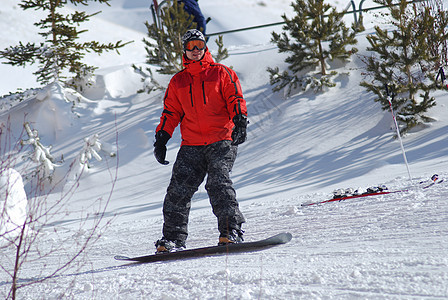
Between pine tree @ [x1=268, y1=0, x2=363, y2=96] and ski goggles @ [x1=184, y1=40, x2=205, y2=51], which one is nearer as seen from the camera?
ski goggles @ [x1=184, y1=40, x2=205, y2=51]

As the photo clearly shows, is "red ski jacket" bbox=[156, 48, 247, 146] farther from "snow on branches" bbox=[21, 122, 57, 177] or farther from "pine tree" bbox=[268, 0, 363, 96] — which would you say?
"pine tree" bbox=[268, 0, 363, 96]

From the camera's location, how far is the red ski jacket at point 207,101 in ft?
11.8

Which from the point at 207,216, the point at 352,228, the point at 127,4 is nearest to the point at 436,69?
the point at 207,216

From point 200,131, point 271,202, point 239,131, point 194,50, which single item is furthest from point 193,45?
point 271,202

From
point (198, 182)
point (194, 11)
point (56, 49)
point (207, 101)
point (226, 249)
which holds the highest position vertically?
point (56, 49)

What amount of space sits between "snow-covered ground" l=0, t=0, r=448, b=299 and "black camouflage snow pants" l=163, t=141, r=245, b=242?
0.44 meters

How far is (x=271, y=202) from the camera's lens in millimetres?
6004

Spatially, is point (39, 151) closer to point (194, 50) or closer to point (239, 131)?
point (194, 50)

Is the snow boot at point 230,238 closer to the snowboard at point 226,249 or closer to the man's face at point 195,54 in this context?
the snowboard at point 226,249

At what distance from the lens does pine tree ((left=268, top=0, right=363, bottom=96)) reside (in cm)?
1152

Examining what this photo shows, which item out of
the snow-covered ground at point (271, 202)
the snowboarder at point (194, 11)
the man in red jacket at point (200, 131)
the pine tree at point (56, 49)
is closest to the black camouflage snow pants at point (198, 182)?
the man in red jacket at point (200, 131)

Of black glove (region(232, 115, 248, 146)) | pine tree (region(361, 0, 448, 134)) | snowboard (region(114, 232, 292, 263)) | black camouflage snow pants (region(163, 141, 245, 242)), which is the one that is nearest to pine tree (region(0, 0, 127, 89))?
pine tree (region(361, 0, 448, 134))

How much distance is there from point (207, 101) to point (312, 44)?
29.2 ft

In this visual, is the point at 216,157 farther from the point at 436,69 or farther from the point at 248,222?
the point at 436,69
